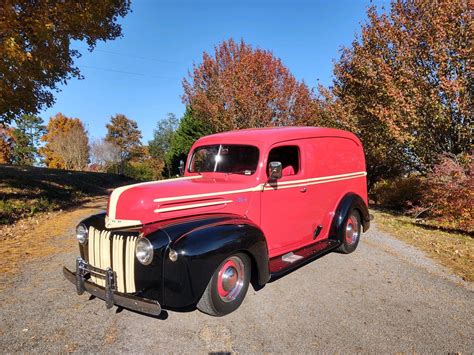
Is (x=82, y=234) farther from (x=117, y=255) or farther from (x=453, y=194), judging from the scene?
(x=453, y=194)

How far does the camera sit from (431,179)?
8812 millimetres

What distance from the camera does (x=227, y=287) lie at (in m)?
3.71

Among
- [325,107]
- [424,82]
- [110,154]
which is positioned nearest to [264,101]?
[325,107]

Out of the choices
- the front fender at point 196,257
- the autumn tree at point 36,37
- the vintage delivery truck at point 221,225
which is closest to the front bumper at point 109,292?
the vintage delivery truck at point 221,225

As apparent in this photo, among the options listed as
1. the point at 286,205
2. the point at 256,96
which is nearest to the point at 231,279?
the point at 286,205

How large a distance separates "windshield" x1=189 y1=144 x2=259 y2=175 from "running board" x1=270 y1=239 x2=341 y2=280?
4.02 ft

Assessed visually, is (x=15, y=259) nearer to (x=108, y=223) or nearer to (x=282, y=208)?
(x=108, y=223)

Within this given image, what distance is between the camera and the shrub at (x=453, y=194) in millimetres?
7746

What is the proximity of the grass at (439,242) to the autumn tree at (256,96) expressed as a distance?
858 cm

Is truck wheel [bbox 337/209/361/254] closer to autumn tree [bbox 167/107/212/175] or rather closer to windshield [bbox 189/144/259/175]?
windshield [bbox 189/144/259/175]

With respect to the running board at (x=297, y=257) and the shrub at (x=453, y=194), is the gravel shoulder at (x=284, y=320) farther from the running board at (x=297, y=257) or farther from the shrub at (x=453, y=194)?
the shrub at (x=453, y=194)

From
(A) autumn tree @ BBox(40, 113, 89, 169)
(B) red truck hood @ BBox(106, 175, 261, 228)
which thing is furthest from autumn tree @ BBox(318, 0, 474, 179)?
(A) autumn tree @ BBox(40, 113, 89, 169)

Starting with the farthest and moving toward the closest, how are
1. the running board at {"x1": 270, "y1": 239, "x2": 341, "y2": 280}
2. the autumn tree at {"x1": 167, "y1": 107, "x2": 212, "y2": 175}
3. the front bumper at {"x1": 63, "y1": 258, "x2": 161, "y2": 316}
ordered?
the autumn tree at {"x1": 167, "y1": 107, "x2": 212, "y2": 175} → the running board at {"x1": 270, "y1": 239, "x2": 341, "y2": 280} → the front bumper at {"x1": 63, "y1": 258, "x2": 161, "y2": 316}

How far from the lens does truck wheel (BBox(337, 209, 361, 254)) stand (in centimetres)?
571
